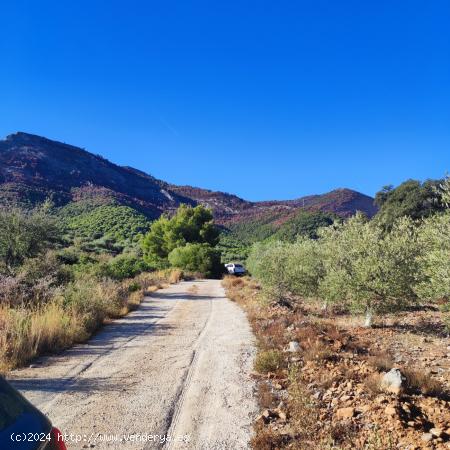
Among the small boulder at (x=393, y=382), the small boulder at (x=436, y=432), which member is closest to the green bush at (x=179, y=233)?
the small boulder at (x=393, y=382)

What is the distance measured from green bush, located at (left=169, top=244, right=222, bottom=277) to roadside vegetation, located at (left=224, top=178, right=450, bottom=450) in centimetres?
2159

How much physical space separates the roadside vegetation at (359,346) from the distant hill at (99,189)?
49338 millimetres

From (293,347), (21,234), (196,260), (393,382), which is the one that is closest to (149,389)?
(293,347)

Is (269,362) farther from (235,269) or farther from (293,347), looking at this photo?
(235,269)

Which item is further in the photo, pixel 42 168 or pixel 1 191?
pixel 42 168

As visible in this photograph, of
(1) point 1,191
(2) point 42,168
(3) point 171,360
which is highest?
(2) point 42,168

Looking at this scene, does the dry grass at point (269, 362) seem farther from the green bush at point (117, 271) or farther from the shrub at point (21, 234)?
the green bush at point (117, 271)

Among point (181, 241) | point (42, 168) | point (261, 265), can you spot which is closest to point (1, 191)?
point (42, 168)

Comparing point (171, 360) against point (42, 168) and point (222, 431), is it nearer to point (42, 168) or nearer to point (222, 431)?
point (222, 431)

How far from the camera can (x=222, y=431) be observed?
4590mm

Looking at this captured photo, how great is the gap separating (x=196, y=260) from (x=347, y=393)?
33902mm

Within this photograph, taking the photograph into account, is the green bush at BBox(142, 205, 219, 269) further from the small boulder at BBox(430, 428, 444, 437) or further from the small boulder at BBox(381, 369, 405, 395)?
the small boulder at BBox(430, 428, 444, 437)

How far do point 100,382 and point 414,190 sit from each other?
34104mm

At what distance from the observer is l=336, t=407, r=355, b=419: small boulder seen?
15.5ft
